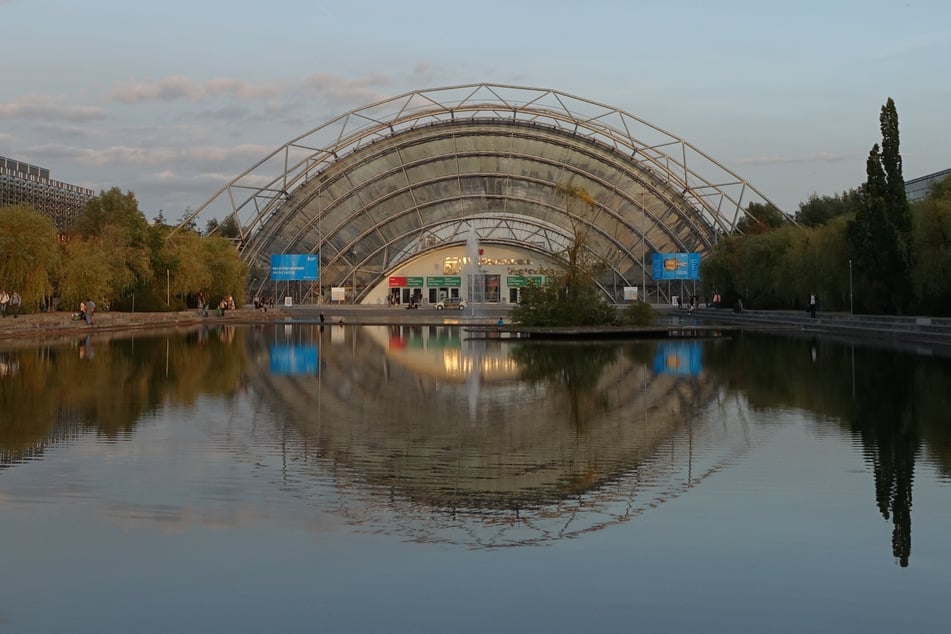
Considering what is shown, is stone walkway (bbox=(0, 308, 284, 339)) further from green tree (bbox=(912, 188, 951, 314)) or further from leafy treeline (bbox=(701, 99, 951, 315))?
green tree (bbox=(912, 188, 951, 314))

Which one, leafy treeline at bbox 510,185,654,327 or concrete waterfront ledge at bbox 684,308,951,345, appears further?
leafy treeline at bbox 510,185,654,327

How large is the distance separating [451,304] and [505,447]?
96.3 metres

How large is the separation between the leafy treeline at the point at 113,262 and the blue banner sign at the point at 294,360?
18.0 m

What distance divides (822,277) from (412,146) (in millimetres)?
55922

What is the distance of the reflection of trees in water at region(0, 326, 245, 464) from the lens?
17469mm

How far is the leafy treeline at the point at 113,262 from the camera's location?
55.2 m

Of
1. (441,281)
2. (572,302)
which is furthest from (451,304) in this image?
(572,302)

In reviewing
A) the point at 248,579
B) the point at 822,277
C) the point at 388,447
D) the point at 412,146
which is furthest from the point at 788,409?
the point at 412,146

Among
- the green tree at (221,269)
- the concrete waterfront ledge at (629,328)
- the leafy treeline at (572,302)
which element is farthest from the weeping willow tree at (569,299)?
the green tree at (221,269)

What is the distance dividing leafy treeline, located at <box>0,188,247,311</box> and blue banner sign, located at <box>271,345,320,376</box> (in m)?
18.0

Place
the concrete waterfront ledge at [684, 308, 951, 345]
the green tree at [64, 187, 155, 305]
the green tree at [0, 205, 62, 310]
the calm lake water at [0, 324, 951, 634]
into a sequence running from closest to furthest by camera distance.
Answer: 1. the calm lake water at [0, 324, 951, 634]
2. the concrete waterfront ledge at [684, 308, 951, 345]
3. the green tree at [0, 205, 62, 310]
4. the green tree at [64, 187, 155, 305]

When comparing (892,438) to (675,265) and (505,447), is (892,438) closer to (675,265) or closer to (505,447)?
(505,447)

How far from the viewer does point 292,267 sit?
334ft

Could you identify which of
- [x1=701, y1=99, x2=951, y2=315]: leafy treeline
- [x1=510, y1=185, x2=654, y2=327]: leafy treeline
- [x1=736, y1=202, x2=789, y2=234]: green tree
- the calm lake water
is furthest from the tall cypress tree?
[x1=736, y1=202, x2=789, y2=234]: green tree
